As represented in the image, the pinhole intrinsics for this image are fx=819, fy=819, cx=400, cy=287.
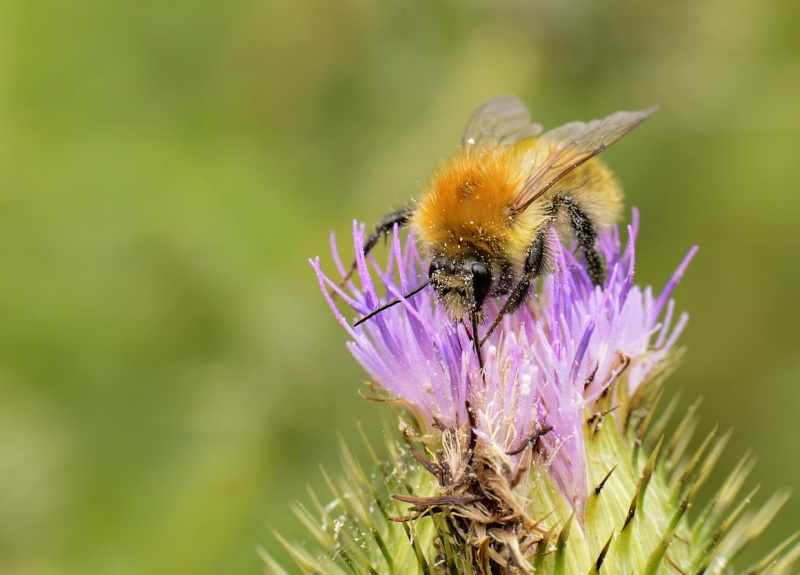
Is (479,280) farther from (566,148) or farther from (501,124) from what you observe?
(501,124)

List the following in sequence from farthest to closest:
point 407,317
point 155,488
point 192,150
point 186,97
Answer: point 186,97 → point 192,150 → point 155,488 → point 407,317

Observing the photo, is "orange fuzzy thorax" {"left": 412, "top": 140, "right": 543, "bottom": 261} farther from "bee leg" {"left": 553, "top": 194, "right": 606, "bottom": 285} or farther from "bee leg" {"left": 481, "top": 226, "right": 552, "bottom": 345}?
"bee leg" {"left": 553, "top": 194, "right": 606, "bottom": 285}

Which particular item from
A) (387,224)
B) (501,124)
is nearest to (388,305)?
(387,224)

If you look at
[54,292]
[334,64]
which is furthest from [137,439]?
[334,64]

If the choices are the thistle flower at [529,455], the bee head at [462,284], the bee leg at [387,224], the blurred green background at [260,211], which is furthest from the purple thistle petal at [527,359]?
the blurred green background at [260,211]

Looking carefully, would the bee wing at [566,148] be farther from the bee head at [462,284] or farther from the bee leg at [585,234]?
the bee head at [462,284]

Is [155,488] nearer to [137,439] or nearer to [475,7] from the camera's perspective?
[137,439]

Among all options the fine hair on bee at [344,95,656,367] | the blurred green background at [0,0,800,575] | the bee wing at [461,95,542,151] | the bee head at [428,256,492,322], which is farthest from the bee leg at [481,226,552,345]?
the blurred green background at [0,0,800,575]
